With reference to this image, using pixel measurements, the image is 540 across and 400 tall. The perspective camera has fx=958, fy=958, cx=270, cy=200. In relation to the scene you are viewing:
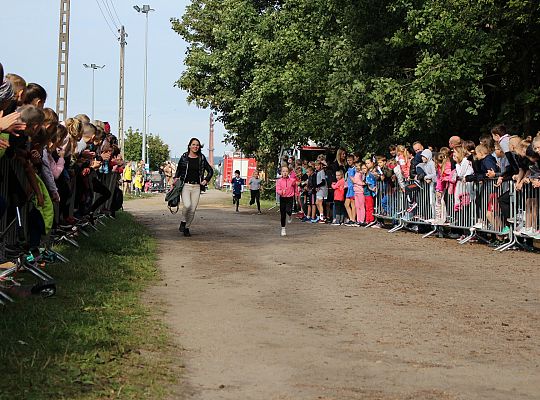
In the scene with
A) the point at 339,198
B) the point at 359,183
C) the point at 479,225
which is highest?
the point at 359,183

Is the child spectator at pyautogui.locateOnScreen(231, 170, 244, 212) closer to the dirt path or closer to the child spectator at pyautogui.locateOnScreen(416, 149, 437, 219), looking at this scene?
the child spectator at pyautogui.locateOnScreen(416, 149, 437, 219)

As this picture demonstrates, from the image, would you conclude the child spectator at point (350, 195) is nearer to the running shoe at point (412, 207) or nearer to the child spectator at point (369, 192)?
the child spectator at point (369, 192)

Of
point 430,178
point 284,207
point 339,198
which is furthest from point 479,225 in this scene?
point 339,198

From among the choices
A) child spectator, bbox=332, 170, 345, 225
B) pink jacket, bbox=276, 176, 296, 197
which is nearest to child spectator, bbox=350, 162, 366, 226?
child spectator, bbox=332, 170, 345, 225

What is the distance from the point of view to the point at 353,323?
8367 mm

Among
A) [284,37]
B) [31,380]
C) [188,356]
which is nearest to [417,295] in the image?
[188,356]

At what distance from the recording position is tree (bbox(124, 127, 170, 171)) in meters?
128

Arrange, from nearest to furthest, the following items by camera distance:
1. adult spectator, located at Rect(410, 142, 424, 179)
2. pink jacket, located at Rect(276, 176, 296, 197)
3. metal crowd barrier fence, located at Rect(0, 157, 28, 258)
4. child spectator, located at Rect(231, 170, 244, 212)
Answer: metal crowd barrier fence, located at Rect(0, 157, 28, 258) < adult spectator, located at Rect(410, 142, 424, 179) < pink jacket, located at Rect(276, 176, 296, 197) < child spectator, located at Rect(231, 170, 244, 212)

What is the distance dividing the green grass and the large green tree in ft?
48.7

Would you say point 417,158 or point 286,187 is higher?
point 417,158

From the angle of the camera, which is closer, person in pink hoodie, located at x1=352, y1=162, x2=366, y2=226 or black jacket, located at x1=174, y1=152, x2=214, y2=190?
black jacket, located at x1=174, y1=152, x2=214, y2=190

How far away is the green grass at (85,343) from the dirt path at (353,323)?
0.27 m

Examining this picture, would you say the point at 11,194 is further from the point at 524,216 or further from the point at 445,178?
the point at 445,178

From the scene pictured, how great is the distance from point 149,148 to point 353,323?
128 meters
